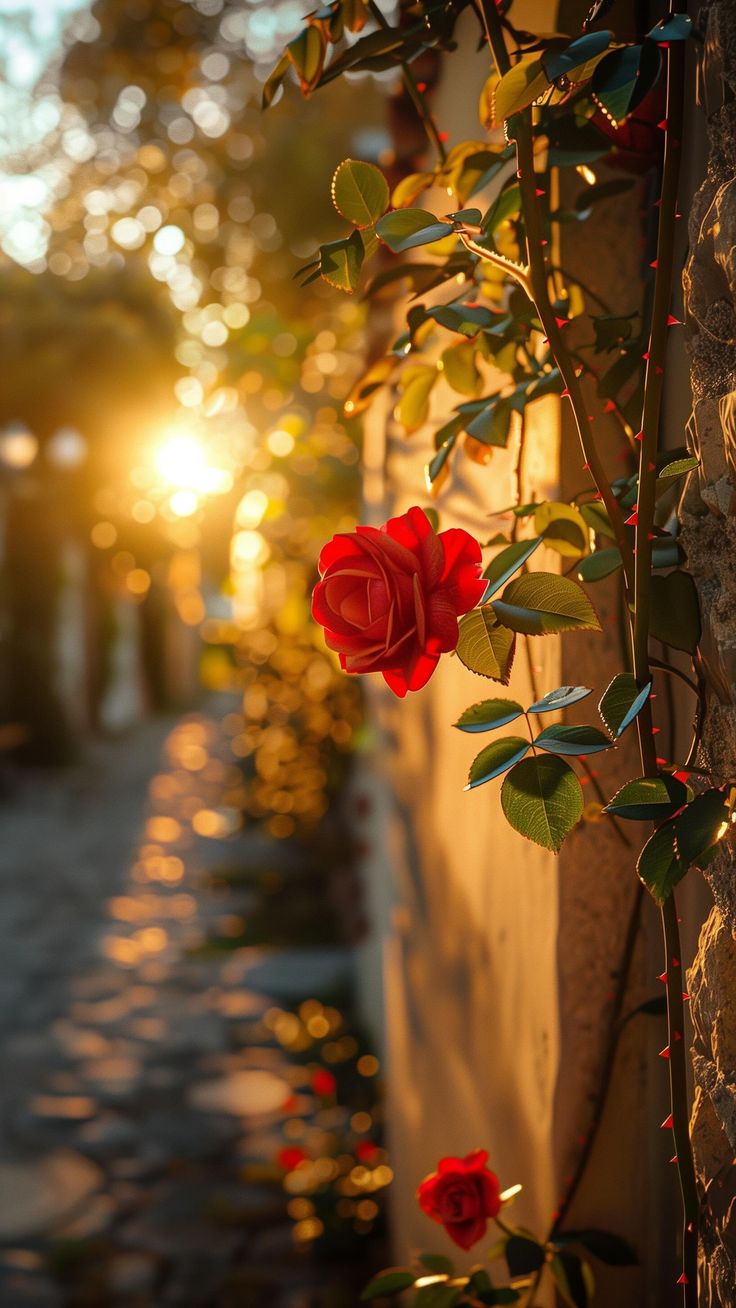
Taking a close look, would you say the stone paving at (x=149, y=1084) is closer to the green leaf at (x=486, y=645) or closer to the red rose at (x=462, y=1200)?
the red rose at (x=462, y=1200)

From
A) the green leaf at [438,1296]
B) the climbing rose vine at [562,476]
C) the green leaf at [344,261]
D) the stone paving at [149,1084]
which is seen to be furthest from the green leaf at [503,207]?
the stone paving at [149,1084]

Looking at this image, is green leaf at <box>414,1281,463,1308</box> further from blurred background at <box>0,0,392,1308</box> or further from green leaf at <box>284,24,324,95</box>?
blurred background at <box>0,0,392,1308</box>

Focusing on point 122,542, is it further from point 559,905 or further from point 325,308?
point 559,905

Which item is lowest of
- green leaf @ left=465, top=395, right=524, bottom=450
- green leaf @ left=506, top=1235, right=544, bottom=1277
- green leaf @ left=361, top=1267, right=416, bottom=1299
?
green leaf @ left=361, top=1267, right=416, bottom=1299

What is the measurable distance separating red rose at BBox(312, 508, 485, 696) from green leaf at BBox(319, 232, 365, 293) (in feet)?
0.69

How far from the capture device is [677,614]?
90cm

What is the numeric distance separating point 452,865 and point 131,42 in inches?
132

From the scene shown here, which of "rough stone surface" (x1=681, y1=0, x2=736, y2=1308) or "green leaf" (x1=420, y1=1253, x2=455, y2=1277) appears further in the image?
"green leaf" (x1=420, y1=1253, x2=455, y2=1277)

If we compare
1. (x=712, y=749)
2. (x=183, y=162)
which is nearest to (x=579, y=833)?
(x=712, y=749)

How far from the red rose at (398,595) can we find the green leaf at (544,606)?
A: 0.10ft

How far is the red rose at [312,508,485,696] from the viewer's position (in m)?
0.86

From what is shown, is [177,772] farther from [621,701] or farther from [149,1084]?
[621,701]

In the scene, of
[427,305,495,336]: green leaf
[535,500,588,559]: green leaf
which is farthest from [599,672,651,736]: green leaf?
[427,305,495,336]: green leaf

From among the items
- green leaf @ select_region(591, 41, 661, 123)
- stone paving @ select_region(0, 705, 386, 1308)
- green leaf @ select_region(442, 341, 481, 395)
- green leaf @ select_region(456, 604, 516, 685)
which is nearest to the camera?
green leaf @ select_region(591, 41, 661, 123)
